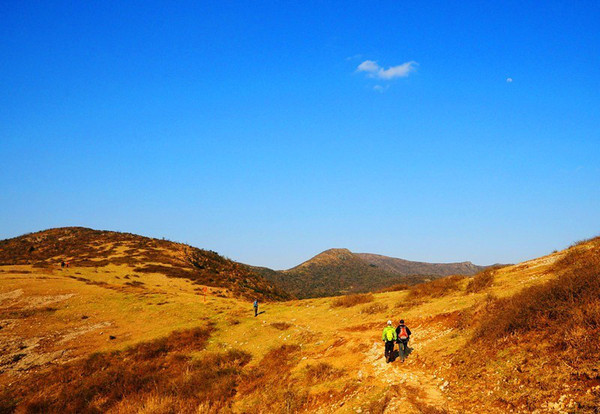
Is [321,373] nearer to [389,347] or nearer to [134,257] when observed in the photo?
[389,347]

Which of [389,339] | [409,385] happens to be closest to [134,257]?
[389,339]

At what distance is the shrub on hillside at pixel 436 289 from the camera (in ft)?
81.5

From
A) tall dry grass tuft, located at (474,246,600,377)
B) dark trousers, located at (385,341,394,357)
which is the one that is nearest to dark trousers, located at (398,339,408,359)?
dark trousers, located at (385,341,394,357)

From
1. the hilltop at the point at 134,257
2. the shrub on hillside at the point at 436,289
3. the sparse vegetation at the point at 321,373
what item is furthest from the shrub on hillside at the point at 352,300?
the hilltop at the point at 134,257

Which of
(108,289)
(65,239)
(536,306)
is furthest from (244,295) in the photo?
(65,239)

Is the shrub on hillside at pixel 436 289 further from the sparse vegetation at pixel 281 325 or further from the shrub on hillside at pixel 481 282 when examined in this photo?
the sparse vegetation at pixel 281 325

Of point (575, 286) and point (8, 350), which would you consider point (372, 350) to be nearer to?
point (575, 286)

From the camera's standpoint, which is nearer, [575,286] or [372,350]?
[575,286]

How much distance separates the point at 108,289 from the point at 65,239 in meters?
51.4

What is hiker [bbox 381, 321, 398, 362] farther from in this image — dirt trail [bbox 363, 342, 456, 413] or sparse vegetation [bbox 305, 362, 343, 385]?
sparse vegetation [bbox 305, 362, 343, 385]

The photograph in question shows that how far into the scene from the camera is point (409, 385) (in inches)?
477

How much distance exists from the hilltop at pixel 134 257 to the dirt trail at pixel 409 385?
123 ft

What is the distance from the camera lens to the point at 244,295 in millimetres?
50906

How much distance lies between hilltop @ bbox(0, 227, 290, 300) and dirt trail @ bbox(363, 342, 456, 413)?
123 ft
